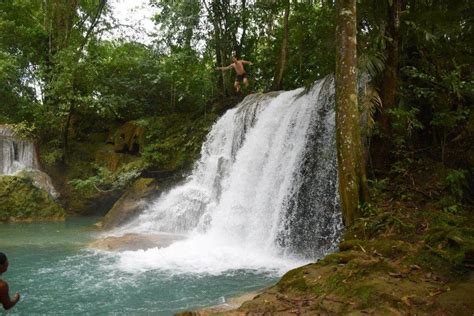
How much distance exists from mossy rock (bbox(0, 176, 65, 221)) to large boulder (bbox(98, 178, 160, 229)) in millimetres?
2855

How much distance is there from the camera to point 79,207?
15.4 meters

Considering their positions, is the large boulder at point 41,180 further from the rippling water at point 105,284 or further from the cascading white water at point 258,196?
the rippling water at point 105,284

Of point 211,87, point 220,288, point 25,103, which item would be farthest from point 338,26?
point 25,103

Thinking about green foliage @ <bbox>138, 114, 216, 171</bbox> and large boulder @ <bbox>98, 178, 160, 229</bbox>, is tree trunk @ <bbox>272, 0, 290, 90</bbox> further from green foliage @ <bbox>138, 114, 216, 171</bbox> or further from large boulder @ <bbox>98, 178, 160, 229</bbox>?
large boulder @ <bbox>98, 178, 160, 229</bbox>

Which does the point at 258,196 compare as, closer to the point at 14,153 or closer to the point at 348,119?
the point at 348,119

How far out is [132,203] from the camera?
13.2 meters

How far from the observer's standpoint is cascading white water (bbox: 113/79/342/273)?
806 cm

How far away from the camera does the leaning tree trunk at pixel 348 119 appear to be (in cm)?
584

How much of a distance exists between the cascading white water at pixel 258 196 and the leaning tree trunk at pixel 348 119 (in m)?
1.94

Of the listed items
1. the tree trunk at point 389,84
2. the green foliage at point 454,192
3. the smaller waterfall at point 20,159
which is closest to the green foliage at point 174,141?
the smaller waterfall at point 20,159

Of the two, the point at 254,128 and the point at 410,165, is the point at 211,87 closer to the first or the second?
the point at 254,128

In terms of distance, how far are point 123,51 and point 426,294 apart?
17.1 m

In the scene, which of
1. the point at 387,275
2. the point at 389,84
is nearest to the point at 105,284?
the point at 387,275

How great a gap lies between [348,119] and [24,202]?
12.7 m
